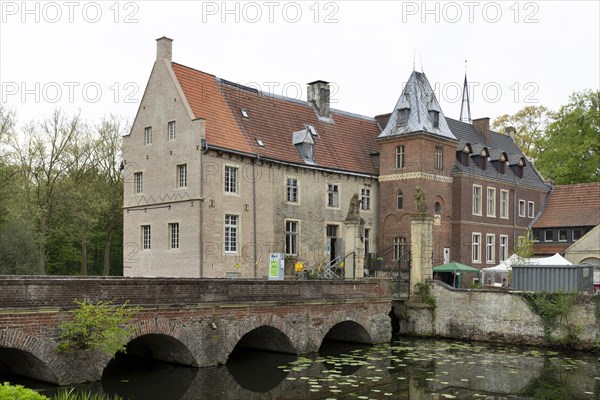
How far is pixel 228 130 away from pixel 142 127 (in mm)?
3961

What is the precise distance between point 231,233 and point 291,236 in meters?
3.38

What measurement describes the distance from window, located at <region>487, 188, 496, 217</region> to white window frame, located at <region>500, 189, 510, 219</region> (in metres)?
0.84

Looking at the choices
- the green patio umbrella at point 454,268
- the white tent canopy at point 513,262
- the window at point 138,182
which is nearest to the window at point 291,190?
the window at point 138,182

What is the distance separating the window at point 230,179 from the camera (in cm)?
2637

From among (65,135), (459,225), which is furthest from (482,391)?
(65,135)

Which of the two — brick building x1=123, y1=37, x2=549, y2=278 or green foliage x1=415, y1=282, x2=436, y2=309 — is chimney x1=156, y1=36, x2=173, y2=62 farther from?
green foliage x1=415, y1=282, x2=436, y2=309

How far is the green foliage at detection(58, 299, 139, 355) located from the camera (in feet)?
46.9

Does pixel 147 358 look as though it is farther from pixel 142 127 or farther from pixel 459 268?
pixel 459 268

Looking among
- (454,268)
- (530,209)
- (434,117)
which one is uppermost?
(434,117)

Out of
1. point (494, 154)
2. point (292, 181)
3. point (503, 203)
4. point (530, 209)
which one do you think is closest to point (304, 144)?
point (292, 181)

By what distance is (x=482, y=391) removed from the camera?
15.4m

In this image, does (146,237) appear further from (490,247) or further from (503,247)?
(503,247)

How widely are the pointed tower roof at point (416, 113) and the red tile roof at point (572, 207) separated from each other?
888 centimetres

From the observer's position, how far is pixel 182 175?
26484 millimetres
